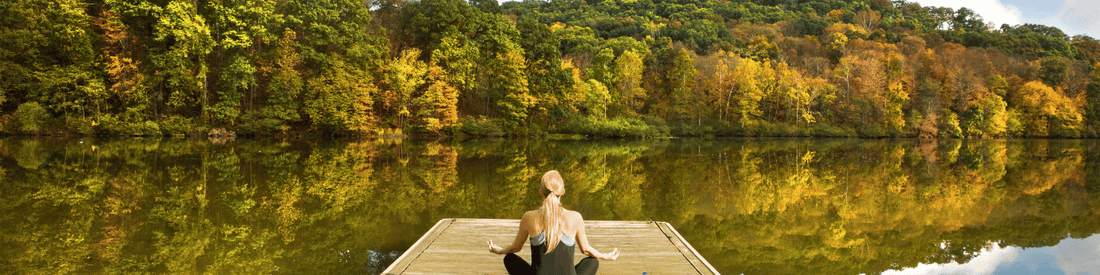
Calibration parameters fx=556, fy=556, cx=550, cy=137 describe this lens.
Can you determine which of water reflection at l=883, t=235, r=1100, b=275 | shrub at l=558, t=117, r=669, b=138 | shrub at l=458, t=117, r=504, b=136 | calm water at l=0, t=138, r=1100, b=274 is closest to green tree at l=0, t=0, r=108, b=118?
calm water at l=0, t=138, r=1100, b=274

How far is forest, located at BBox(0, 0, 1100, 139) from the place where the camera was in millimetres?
30188

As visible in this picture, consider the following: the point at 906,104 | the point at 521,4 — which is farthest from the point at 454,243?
the point at 521,4

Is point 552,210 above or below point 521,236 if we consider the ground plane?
above

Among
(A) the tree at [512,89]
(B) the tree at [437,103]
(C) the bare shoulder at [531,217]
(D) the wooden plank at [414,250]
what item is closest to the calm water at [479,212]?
(D) the wooden plank at [414,250]

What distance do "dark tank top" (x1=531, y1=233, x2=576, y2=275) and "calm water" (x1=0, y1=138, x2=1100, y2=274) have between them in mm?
1970

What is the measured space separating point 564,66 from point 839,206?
34.4 metres

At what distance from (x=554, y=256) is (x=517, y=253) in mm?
2121

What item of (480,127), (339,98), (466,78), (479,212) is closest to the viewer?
(479,212)

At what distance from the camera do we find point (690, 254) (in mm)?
5430

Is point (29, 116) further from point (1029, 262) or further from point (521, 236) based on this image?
point (1029, 262)

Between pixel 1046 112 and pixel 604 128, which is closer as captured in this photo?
pixel 604 128

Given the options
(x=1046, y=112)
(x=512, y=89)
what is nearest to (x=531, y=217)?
(x=512, y=89)

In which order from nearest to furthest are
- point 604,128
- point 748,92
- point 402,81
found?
point 402,81
point 604,128
point 748,92

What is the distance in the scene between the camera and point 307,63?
35.7m
